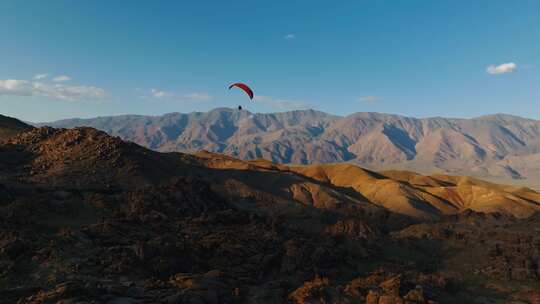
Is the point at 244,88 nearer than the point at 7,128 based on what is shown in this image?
Yes

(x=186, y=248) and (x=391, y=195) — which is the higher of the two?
(x=186, y=248)

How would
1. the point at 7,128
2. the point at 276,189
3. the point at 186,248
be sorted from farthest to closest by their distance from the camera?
the point at 276,189
the point at 7,128
the point at 186,248

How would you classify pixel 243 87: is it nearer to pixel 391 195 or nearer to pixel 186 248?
pixel 186 248

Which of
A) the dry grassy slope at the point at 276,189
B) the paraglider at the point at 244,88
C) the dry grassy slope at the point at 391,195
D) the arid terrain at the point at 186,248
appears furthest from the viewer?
the dry grassy slope at the point at 391,195

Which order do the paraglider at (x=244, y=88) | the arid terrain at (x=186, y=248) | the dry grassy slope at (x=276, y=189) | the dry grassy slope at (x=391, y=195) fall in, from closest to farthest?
the arid terrain at (x=186, y=248)
the paraglider at (x=244, y=88)
the dry grassy slope at (x=276, y=189)
the dry grassy slope at (x=391, y=195)

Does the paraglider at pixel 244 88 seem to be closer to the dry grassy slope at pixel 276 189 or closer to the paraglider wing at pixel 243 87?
the paraglider wing at pixel 243 87

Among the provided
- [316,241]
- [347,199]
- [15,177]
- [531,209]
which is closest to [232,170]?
[347,199]

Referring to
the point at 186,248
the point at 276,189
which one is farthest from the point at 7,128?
the point at 186,248

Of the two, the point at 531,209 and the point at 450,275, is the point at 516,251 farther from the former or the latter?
the point at 531,209

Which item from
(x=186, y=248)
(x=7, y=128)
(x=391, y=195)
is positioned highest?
(x=7, y=128)

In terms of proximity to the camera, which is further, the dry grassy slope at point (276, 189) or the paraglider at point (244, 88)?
the dry grassy slope at point (276, 189)

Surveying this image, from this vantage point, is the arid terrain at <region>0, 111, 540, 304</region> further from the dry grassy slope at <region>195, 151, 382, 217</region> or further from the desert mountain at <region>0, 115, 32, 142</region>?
the desert mountain at <region>0, 115, 32, 142</region>

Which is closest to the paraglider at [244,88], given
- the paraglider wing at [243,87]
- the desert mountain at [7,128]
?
the paraglider wing at [243,87]

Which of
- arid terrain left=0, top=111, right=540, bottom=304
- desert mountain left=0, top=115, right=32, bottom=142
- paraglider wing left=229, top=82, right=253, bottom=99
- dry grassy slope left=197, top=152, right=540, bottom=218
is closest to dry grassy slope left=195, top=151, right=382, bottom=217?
dry grassy slope left=197, top=152, right=540, bottom=218
